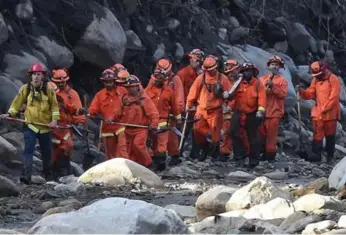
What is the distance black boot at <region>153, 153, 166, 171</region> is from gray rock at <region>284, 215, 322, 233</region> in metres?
7.13

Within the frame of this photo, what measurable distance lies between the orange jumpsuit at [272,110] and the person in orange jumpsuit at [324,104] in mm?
587

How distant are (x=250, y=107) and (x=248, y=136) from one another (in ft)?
1.61

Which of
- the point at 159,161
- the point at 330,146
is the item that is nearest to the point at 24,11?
the point at 159,161

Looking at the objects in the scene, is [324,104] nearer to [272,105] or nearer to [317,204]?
[272,105]

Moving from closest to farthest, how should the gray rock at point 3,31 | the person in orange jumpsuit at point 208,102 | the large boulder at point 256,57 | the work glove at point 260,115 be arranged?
the work glove at point 260,115, the person in orange jumpsuit at point 208,102, the gray rock at point 3,31, the large boulder at point 256,57

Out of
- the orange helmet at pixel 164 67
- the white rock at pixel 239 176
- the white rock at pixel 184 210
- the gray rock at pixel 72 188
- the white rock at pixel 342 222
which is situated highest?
the orange helmet at pixel 164 67

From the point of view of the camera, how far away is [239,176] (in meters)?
14.2

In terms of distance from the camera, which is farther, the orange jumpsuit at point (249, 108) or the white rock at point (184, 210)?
the orange jumpsuit at point (249, 108)

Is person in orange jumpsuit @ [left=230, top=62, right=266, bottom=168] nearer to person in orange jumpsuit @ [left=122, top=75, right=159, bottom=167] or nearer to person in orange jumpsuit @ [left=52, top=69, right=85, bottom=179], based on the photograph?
person in orange jumpsuit @ [left=122, top=75, right=159, bottom=167]

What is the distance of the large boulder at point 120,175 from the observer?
1230cm

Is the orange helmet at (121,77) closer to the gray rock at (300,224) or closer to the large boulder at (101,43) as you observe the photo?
the large boulder at (101,43)

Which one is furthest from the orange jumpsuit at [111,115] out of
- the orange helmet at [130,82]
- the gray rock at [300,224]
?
the gray rock at [300,224]

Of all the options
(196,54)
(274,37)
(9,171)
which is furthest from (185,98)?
(274,37)

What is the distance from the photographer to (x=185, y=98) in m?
18.2
